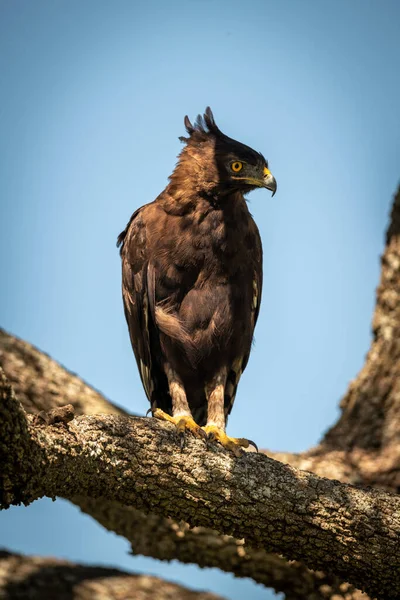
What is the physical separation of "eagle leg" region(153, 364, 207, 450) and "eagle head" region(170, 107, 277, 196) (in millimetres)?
1450

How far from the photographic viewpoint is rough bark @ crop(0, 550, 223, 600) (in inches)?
241

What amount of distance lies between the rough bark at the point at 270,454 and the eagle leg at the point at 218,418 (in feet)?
2.91

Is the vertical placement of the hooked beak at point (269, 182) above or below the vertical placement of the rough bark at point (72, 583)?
above

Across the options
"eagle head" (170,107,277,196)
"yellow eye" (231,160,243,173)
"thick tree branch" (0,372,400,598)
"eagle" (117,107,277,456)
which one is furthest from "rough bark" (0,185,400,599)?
"yellow eye" (231,160,243,173)

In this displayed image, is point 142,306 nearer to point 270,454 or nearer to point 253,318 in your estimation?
point 253,318

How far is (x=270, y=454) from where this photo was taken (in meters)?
6.20

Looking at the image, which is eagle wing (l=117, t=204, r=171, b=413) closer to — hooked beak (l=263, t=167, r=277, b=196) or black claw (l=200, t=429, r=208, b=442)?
hooked beak (l=263, t=167, r=277, b=196)

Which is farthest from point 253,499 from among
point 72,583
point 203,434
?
point 72,583

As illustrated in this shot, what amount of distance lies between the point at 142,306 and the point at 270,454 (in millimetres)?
1671

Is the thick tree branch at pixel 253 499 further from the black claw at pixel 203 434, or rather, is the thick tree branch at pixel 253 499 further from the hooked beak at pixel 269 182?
the hooked beak at pixel 269 182

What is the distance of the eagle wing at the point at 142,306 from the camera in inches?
226

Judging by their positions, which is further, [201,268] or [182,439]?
[201,268]

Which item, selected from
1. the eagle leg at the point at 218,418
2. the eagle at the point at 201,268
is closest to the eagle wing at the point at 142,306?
the eagle at the point at 201,268

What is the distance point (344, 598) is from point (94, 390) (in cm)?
260
